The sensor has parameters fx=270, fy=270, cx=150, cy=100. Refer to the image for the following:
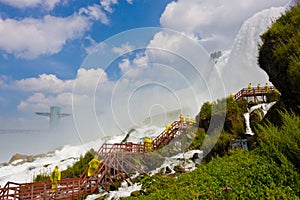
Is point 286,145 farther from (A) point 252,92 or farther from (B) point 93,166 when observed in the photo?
(A) point 252,92

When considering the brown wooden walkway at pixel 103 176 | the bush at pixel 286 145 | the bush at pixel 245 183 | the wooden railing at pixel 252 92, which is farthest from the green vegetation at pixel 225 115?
the bush at pixel 245 183

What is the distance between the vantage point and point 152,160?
1371 centimetres

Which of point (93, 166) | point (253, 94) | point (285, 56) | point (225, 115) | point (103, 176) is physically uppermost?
point (253, 94)

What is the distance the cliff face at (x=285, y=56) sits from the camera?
6.23 metres

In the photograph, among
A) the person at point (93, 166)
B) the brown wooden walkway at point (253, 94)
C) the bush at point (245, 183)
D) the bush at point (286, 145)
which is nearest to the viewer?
the bush at point (245, 183)

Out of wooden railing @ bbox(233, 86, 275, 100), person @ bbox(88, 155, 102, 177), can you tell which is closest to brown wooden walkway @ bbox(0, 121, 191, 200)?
person @ bbox(88, 155, 102, 177)

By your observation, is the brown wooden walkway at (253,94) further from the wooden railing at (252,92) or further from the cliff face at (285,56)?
the cliff face at (285,56)

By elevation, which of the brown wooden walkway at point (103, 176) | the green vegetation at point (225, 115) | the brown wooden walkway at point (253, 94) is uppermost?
the brown wooden walkway at point (253, 94)

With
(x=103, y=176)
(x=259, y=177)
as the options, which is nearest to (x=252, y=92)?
(x=103, y=176)

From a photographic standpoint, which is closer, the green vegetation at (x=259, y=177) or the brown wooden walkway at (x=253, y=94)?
the green vegetation at (x=259, y=177)

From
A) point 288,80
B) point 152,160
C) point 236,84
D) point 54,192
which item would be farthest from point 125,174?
point 236,84

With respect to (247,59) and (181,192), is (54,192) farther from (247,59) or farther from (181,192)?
(247,59)

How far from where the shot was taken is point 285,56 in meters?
6.87

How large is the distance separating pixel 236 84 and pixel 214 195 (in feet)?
111
